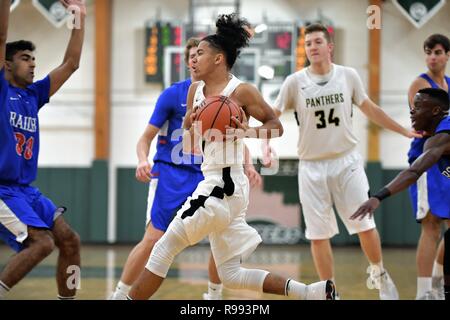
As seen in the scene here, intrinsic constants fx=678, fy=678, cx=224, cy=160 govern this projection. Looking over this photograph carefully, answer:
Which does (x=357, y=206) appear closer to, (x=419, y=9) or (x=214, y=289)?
(x=214, y=289)

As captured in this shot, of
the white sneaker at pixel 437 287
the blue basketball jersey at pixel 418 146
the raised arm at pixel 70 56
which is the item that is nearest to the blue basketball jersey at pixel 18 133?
the raised arm at pixel 70 56

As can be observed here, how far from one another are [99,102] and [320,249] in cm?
820

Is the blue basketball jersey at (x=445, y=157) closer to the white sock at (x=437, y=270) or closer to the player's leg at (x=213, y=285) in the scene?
the white sock at (x=437, y=270)

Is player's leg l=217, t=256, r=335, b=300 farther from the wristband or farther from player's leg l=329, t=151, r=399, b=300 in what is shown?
player's leg l=329, t=151, r=399, b=300

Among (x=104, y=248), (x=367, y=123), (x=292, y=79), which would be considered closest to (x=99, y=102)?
(x=104, y=248)

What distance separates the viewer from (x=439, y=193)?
229 inches

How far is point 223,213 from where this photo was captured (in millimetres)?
4195

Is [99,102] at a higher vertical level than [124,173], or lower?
higher

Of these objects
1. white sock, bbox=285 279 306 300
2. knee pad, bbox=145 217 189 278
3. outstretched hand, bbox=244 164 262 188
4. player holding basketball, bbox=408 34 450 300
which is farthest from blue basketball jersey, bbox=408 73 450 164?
knee pad, bbox=145 217 189 278

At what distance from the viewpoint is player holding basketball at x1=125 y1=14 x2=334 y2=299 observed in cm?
421

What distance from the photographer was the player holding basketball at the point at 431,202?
5.82 metres

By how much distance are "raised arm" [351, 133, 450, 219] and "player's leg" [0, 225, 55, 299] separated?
2.09 m
